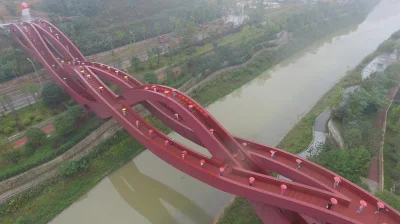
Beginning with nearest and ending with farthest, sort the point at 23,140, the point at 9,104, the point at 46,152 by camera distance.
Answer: the point at 46,152
the point at 23,140
the point at 9,104

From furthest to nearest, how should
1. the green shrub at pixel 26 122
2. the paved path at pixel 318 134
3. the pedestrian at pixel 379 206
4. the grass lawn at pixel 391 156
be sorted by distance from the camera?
the green shrub at pixel 26 122
the paved path at pixel 318 134
the grass lawn at pixel 391 156
the pedestrian at pixel 379 206

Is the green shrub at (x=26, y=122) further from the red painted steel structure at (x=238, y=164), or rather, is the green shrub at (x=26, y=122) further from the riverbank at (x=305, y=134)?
the riverbank at (x=305, y=134)

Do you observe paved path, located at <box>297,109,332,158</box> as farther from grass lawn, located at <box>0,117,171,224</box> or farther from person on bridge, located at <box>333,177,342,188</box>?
grass lawn, located at <box>0,117,171,224</box>

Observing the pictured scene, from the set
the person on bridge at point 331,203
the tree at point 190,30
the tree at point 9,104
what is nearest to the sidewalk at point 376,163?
the person on bridge at point 331,203

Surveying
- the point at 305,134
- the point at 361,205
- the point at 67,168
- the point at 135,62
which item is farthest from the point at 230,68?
the point at 361,205

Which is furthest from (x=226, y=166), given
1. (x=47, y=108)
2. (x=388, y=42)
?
(x=388, y=42)

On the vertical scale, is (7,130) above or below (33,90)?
below

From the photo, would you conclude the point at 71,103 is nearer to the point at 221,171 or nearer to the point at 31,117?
the point at 31,117
